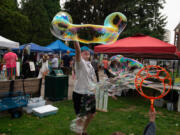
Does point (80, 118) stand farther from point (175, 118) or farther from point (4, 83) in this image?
point (175, 118)

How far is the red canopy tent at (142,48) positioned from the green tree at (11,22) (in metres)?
27.0

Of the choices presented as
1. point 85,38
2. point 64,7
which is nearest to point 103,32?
point 85,38

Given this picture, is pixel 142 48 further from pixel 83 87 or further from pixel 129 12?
pixel 129 12

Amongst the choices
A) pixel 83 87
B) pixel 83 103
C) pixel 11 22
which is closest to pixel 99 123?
pixel 83 103

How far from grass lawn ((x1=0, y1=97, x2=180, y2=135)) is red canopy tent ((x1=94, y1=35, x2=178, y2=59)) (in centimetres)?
216

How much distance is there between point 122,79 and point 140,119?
4.42 feet

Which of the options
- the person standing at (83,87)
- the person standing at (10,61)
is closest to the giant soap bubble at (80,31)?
the person standing at (83,87)

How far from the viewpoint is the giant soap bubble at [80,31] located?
268 centimetres

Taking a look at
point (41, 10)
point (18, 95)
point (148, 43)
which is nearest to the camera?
point (18, 95)

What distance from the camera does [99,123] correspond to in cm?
437

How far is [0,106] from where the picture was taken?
4242mm

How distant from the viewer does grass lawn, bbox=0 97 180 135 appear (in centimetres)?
382

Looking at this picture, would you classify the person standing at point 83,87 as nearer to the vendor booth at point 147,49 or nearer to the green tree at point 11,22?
the vendor booth at point 147,49

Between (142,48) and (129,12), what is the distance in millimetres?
18137
